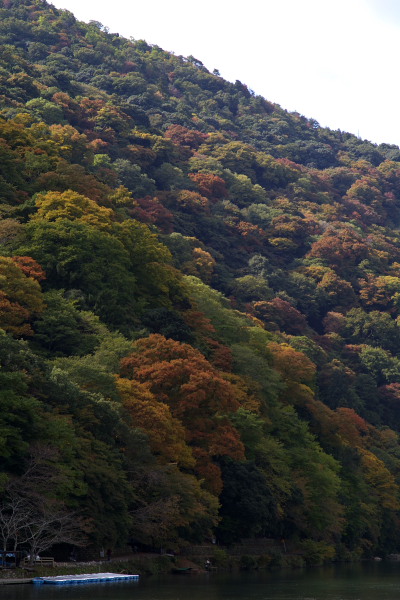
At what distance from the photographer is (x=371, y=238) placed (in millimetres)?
168875

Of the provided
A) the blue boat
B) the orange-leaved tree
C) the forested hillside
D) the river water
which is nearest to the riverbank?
the blue boat

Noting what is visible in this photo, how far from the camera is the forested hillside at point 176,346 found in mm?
50812

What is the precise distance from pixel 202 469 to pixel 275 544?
14831 millimetres

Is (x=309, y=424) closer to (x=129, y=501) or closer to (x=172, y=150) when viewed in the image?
(x=129, y=501)

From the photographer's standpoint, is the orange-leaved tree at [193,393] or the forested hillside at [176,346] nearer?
the forested hillside at [176,346]

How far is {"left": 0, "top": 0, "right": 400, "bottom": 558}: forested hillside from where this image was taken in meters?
50.8

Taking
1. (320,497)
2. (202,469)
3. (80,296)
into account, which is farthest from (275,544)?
(80,296)

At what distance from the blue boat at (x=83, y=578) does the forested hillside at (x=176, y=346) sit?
2.19 m

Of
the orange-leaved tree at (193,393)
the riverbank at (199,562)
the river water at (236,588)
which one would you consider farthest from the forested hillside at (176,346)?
the river water at (236,588)

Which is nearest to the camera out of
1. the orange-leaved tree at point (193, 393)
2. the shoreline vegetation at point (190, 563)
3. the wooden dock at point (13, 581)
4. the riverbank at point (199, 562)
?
the wooden dock at point (13, 581)

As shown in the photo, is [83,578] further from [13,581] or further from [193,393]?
[193,393]

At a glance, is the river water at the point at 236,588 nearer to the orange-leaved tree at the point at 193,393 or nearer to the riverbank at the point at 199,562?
the riverbank at the point at 199,562

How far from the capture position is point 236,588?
4922 cm

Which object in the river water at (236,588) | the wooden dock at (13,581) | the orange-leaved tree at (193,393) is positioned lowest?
the river water at (236,588)
